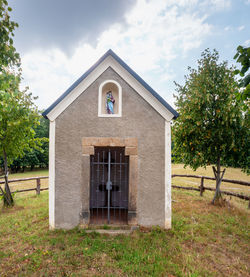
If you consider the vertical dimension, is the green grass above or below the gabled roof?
below

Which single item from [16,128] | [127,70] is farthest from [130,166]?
[16,128]

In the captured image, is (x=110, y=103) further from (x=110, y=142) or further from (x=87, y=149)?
(x=87, y=149)

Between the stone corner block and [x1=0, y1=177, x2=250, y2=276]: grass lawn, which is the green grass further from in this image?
the stone corner block

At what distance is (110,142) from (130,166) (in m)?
1.00

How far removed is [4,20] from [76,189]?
4.47 m

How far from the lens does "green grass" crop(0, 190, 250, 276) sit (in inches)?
134

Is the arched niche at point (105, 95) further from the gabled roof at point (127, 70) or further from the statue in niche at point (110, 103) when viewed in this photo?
the gabled roof at point (127, 70)

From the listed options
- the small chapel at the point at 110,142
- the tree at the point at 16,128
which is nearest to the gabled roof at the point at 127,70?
the small chapel at the point at 110,142

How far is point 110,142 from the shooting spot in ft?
16.8

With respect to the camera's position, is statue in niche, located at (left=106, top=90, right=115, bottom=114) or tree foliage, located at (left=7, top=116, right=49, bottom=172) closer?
statue in niche, located at (left=106, top=90, right=115, bottom=114)

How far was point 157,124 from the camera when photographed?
5176 millimetres

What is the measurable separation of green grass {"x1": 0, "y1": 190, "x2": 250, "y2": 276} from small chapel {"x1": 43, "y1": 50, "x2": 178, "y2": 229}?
583mm

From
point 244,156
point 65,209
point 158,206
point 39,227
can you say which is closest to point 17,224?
point 39,227

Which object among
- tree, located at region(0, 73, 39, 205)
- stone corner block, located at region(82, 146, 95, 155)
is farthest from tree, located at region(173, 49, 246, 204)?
tree, located at region(0, 73, 39, 205)
